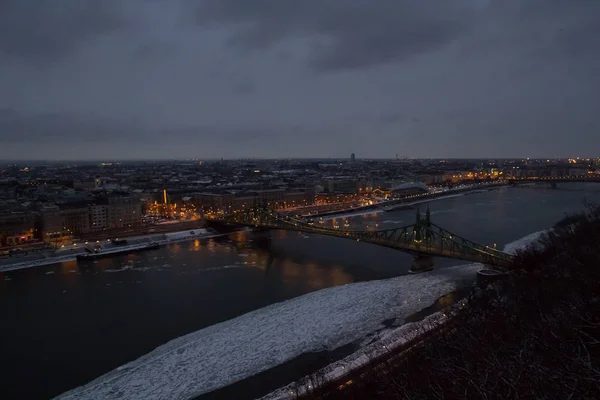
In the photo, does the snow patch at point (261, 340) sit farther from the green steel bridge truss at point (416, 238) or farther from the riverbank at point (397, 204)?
the riverbank at point (397, 204)

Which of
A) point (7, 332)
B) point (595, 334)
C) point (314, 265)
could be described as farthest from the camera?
point (314, 265)

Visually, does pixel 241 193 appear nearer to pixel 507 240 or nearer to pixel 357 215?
pixel 357 215

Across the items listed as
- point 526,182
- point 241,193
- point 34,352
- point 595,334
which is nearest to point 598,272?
point 595,334

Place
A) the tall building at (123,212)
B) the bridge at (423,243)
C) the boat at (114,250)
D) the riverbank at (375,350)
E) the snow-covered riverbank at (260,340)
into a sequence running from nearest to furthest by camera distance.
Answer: the riverbank at (375,350) < the snow-covered riverbank at (260,340) < the bridge at (423,243) < the boat at (114,250) < the tall building at (123,212)

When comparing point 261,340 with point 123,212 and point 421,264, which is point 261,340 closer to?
point 421,264

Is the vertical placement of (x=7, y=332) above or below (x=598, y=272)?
below

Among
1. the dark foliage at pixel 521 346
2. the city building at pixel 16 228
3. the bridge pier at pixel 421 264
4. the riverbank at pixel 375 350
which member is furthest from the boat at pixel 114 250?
the dark foliage at pixel 521 346

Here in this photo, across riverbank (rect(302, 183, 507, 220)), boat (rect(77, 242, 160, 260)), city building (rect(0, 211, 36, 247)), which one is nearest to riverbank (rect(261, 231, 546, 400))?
boat (rect(77, 242, 160, 260))
